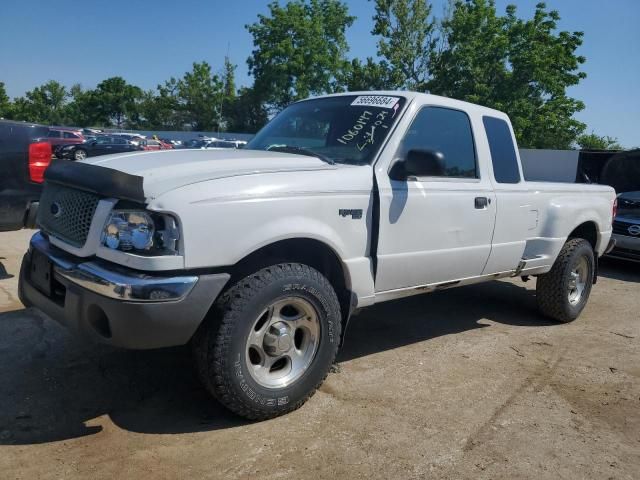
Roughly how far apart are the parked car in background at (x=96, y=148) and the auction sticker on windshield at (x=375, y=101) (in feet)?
87.6

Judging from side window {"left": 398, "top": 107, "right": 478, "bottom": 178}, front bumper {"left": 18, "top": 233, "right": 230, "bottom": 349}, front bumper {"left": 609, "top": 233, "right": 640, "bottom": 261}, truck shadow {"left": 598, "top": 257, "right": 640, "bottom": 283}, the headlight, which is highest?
side window {"left": 398, "top": 107, "right": 478, "bottom": 178}

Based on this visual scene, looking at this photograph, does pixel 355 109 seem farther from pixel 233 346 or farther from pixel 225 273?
pixel 233 346

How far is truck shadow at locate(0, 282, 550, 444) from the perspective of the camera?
3047 millimetres

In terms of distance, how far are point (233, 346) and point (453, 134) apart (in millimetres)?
2458

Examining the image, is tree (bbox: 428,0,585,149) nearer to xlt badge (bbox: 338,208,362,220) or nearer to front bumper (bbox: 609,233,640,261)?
front bumper (bbox: 609,233,640,261)

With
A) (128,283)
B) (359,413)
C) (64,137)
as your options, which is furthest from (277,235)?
(64,137)

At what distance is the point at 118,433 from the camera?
9.70ft

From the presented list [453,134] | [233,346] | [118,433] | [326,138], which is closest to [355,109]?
[326,138]

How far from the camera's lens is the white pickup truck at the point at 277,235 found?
2.72 metres

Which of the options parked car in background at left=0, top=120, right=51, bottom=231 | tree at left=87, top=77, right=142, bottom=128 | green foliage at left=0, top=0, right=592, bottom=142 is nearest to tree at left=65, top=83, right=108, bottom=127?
tree at left=87, top=77, right=142, bottom=128

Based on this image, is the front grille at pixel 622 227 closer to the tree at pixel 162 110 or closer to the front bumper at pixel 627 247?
the front bumper at pixel 627 247

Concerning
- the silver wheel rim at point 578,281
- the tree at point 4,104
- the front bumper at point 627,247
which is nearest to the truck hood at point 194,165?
the silver wheel rim at point 578,281

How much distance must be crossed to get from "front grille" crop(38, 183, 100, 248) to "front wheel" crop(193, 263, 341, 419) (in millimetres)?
850

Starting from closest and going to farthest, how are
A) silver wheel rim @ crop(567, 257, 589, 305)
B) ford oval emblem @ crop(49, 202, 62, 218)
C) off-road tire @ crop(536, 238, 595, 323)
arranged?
ford oval emblem @ crop(49, 202, 62, 218) → off-road tire @ crop(536, 238, 595, 323) → silver wheel rim @ crop(567, 257, 589, 305)
